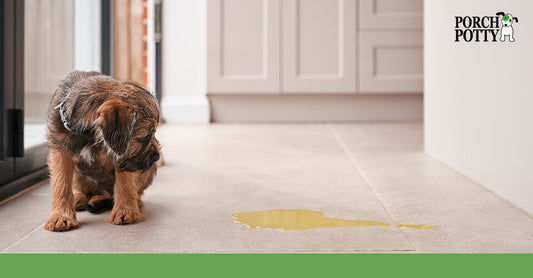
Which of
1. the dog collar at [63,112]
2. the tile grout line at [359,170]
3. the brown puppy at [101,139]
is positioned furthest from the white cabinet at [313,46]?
the dog collar at [63,112]

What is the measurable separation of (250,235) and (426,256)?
0.41 meters

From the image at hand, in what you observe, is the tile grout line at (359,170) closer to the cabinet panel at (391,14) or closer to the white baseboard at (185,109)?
the cabinet panel at (391,14)

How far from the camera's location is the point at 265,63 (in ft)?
14.3

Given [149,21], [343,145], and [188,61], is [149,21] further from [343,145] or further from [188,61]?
[343,145]

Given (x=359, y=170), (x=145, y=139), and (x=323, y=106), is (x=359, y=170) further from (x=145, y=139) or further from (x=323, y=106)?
(x=323, y=106)

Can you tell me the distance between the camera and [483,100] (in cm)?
207

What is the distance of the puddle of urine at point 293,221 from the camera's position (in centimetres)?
155

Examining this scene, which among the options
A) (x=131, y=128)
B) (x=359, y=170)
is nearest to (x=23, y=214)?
(x=131, y=128)

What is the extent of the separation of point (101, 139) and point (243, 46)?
302cm

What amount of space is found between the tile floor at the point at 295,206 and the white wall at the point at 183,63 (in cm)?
144

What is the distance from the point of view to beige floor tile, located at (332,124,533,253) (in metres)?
1.41

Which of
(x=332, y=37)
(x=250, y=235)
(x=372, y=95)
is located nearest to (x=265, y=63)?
(x=332, y=37)

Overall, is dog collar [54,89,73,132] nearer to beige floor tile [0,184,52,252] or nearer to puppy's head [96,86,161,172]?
puppy's head [96,86,161,172]

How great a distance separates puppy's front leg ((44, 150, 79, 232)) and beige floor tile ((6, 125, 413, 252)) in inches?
1.3
